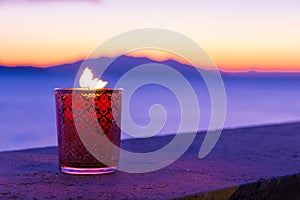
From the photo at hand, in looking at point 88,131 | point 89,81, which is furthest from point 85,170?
point 89,81

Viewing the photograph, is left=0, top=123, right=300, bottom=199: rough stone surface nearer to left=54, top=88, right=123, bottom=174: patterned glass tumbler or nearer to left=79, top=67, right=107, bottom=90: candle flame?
left=54, top=88, right=123, bottom=174: patterned glass tumbler

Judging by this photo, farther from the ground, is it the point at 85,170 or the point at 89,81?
the point at 89,81

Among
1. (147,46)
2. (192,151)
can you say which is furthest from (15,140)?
(147,46)

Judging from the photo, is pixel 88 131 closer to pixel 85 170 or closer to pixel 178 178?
pixel 85 170

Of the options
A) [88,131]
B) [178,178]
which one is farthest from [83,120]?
[178,178]

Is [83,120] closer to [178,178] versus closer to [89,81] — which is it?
[89,81]
